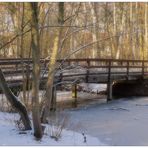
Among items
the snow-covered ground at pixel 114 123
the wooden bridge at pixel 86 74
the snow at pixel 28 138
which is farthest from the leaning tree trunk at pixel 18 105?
the wooden bridge at pixel 86 74

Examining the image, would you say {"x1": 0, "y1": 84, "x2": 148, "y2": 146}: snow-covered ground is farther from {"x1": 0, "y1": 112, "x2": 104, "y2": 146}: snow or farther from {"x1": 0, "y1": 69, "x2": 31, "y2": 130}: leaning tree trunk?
{"x1": 0, "y1": 69, "x2": 31, "y2": 130}: leaning tree trunk

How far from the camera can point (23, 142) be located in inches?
295

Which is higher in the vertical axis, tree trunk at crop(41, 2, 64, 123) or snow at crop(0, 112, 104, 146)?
tree trunk at crop(41, 2, 64, 123)

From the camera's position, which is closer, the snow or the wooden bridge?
the snow

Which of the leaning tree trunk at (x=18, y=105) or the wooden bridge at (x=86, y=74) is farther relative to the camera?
the wooden bridge at (x=86, y=74)

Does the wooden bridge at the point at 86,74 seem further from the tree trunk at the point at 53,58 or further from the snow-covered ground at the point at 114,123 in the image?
the tree trunk at the point at 53,58

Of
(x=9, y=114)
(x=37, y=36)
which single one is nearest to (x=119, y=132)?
(x=9, y=114)

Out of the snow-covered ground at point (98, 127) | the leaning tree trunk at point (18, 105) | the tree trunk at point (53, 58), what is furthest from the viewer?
the tree trunk at point (53, 58)

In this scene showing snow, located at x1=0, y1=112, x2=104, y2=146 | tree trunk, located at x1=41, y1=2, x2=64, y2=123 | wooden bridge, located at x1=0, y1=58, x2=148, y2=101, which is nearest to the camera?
snow, located at x1=0, y1=112, x2=104, y2=146

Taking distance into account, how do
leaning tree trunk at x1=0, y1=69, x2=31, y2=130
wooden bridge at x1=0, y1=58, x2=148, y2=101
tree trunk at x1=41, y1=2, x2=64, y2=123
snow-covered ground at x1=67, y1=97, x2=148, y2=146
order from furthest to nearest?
1. wooden bridge at x1=0, y1=58, x2=148, y2=101
2. snow-covered ground at x1=67, y1=97, x2=148, y2=146
3. tree trunk at x1=41, y1=2, x2=64, y2=123
4. leaning tree trunk at x1=0, y1=69, x2=31, y2=130

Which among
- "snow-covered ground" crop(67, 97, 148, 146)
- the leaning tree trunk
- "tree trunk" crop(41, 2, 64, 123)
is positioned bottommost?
"snow-covered ground" crop(67, 97, 148, 146)

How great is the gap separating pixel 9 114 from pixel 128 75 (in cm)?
1190

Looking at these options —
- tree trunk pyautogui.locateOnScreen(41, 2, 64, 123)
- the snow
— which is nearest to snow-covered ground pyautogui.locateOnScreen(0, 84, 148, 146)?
the snow

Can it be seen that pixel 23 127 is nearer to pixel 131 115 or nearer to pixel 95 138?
pixel 95 138
